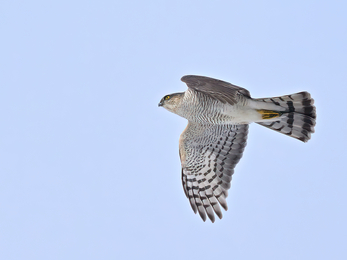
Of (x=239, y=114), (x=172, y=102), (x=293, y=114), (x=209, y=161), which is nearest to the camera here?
(x=239, y=114)

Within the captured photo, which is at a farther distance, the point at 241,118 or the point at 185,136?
the point at 185,136

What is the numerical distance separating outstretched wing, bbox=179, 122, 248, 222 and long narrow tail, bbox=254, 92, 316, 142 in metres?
1.01

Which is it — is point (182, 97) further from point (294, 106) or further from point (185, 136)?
point (294, 106)

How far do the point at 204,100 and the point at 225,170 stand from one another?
2124 mm

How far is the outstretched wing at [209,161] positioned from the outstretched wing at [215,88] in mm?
1434

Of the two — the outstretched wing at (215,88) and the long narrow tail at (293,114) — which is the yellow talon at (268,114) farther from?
the outstretched wing at (215,88)

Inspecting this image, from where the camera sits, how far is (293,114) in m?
11.2

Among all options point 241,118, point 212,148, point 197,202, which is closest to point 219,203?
point 197,202

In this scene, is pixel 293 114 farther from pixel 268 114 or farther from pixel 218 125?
pixel 218 125

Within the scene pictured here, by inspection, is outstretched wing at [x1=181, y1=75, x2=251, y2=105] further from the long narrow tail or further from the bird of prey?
the long narrow tail

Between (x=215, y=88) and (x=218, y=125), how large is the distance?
208 centimetres

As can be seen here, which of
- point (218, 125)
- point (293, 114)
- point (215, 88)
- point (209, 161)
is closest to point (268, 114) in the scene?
point (293, 114)

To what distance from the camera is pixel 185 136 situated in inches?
481

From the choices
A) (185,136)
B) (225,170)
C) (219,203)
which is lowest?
(219,203)
